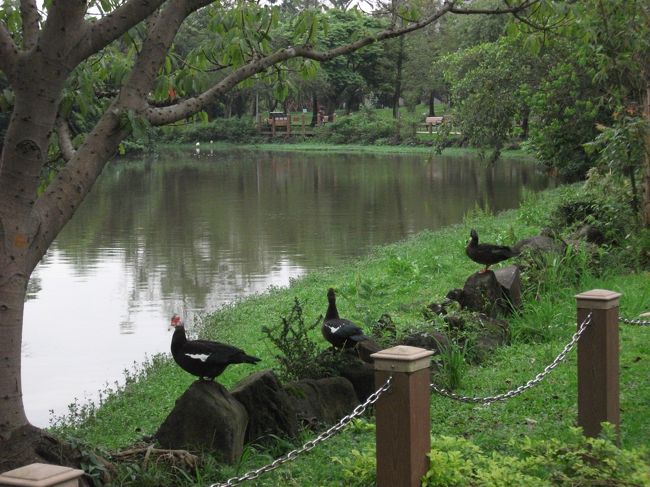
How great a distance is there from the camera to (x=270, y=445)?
21.4 ft

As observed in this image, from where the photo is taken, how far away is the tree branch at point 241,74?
20.0 ft

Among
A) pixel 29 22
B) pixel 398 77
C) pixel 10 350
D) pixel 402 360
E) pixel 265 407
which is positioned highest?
pixel 398 77

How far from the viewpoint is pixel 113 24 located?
5.71m

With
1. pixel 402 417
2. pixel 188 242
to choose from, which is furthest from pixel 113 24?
pixel 188 242

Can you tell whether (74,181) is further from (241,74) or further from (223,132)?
(223,132)

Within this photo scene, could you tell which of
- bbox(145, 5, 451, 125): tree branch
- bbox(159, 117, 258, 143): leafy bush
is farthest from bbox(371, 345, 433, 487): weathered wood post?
bbox(159, 117, 258, 143): leafy bush

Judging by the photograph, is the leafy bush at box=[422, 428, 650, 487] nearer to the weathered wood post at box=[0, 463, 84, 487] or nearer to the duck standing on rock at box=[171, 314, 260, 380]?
the duck standing on rock at box=[171, 314, 260, 380]

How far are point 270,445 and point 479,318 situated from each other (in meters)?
3.40

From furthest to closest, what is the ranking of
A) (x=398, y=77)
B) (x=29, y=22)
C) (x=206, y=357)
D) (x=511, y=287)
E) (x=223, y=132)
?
(x=223, y=132)
(x=398, y=77)
(x=511, y=287)
(x=206, y=357)
(x=29, y=22)

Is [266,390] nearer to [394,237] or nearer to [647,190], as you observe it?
[647,190]

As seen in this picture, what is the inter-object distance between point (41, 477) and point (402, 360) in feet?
6.30

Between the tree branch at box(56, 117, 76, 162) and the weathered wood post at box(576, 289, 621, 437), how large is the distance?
345cm

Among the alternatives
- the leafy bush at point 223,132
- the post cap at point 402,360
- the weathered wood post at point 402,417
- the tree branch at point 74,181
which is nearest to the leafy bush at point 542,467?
the weathered wood post at point 402,417

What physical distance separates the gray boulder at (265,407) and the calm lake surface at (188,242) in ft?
12.2
